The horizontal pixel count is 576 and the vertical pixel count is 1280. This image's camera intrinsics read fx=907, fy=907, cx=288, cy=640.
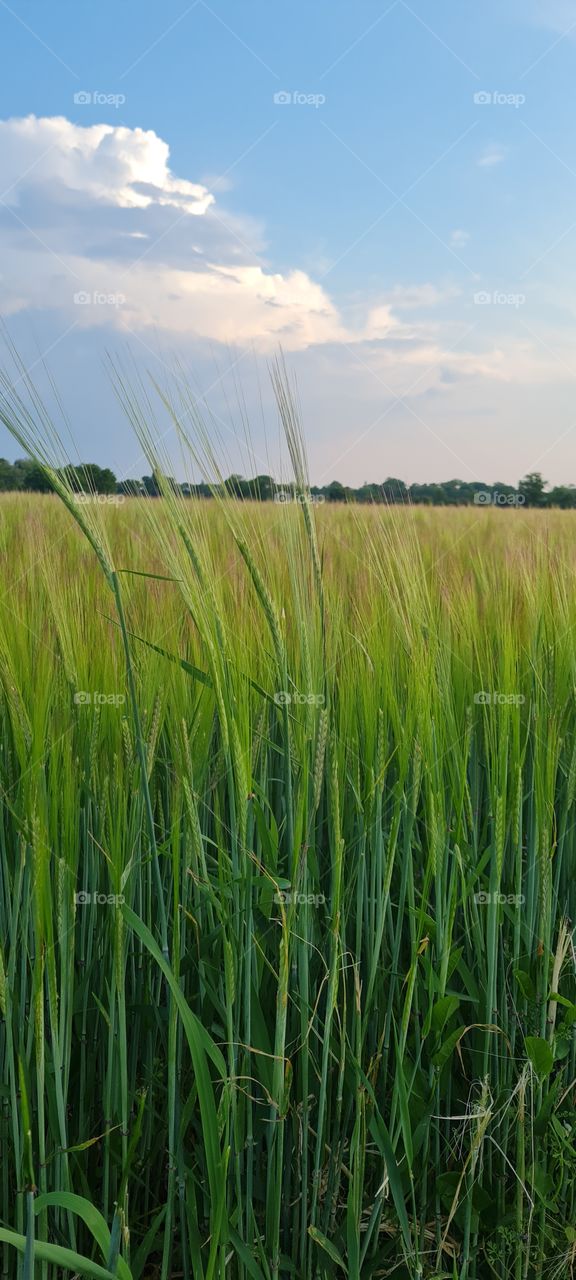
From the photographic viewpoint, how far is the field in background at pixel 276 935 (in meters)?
0.97

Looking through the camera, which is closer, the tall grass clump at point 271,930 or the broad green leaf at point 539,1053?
the tall grass clump at point 271,930

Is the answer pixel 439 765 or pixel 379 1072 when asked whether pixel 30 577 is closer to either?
pixel 439 765

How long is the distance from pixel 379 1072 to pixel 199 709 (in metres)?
0.53

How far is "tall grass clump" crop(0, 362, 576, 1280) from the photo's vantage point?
969 mm

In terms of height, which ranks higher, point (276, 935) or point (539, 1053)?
point (276, 935)

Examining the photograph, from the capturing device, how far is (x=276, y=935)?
115 cm

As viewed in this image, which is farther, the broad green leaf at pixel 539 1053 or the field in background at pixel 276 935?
the broad green leaf at pixel 539 1053

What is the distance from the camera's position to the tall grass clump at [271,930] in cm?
97

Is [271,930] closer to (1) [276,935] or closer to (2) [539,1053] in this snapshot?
(1) [276,935]

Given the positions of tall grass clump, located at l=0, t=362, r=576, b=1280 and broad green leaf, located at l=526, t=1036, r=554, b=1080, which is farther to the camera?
broad green leaf, located at l=526, t=1036, r=554, b=1080

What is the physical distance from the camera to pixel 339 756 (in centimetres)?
111

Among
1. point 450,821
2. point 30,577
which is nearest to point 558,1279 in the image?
point 450,821

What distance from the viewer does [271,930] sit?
1.15 meters

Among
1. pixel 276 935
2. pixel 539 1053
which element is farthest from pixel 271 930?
pixel 539 1053
